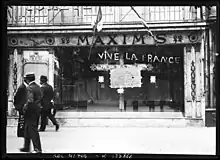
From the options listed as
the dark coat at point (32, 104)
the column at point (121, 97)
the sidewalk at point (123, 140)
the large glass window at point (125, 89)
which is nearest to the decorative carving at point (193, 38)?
the large glass window at point (125, 89)

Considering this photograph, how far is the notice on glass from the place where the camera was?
19.0 ft

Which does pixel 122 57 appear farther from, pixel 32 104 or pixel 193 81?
pixel 32 104

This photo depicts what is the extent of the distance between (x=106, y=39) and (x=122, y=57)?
0.49 meters

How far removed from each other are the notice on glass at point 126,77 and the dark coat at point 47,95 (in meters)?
1.24

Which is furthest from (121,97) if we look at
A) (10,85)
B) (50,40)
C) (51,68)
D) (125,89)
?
(10,85)

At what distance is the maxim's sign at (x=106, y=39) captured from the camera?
5.75 meters

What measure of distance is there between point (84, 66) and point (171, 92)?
1.87m

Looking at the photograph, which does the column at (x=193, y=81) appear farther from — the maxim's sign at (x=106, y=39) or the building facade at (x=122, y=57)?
the maxim's sign at (x=106, y=39)

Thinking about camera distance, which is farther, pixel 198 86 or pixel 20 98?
pixel 198 86

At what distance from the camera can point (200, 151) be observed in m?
5.12

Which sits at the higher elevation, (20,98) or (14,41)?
(14,41)

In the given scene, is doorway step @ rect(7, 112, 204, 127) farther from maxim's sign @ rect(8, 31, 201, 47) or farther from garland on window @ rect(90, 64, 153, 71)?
maxim's sign @ rect(8, 31, 201, 47)

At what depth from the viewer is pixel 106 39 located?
226 inches

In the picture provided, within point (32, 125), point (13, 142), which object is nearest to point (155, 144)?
point (32, 125)
